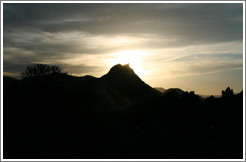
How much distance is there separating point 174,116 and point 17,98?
1033cm

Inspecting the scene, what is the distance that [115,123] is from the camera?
583 inches

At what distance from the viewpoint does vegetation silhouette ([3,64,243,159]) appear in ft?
33.0

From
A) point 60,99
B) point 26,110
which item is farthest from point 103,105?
point 26,110

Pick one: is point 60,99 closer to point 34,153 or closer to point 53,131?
point 53,131

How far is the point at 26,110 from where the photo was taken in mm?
15586

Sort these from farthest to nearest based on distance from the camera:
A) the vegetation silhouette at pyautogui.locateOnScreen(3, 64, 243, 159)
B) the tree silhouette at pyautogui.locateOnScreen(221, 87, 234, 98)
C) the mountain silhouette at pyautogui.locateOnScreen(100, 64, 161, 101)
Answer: the mountain silhouette at pyautogui.locateOnScreen(100, 64, 161, 101) → the tree silhouette at pyautogui.locateOnScreen(221, 87, 234, 98) → the vegetation silhouette at pyautogui.locateOnScreen(3, 64, 243, 159)

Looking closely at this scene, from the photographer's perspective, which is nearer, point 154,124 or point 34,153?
point 34,153

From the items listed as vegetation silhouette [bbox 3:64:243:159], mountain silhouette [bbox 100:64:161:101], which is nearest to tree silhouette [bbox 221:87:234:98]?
vegetation silhouette [bbox 3:64:243:159]

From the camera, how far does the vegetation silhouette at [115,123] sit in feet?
33.0

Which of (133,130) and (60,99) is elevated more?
(60,99)

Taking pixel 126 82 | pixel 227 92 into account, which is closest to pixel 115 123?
pixel 126 82

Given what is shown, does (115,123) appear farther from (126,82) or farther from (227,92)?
(227,92)

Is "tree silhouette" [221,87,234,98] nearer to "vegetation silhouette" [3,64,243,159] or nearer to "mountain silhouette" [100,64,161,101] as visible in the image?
"vegetation silhouette" [3,64,243,159]

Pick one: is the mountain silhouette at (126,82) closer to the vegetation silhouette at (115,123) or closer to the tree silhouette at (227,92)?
the vegetation silhouette at (115,123)
